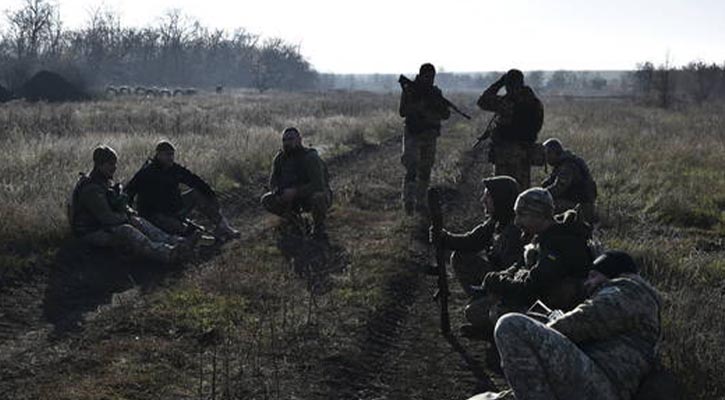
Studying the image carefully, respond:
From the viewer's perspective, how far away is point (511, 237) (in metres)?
5.83

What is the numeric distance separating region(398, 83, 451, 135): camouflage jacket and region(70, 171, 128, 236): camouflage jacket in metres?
4.29

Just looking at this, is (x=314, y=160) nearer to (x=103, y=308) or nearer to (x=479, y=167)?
(x=103, y=308)

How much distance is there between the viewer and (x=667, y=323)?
5.66 metres

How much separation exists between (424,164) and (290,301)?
460cm

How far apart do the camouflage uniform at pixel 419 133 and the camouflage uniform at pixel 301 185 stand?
1532mm

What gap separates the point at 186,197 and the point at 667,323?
6145 mm

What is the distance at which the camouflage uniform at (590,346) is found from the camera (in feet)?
11.9

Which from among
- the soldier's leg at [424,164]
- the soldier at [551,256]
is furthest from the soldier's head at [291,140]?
the soldier at [551,256]

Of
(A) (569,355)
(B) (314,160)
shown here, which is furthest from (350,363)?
(B) (314,160)

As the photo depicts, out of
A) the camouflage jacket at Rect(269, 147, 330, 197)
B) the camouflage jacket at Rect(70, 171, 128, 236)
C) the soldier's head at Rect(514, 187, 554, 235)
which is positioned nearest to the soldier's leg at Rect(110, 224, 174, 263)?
the camouflage jacket at Rect(70, 171, 128, 236)

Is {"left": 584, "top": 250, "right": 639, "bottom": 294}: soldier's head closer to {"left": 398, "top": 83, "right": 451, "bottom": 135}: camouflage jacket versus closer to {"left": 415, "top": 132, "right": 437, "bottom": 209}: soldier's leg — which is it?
{"left": 398, "top": 83, "right": 451, "bottom": 135}: camouflage jacket

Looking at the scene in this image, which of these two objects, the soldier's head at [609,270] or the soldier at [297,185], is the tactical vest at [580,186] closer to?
the soldier at [297,185]

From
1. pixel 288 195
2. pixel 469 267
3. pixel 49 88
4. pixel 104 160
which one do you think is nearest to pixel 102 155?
pixel 104 160

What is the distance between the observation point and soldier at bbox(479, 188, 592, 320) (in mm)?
4332
